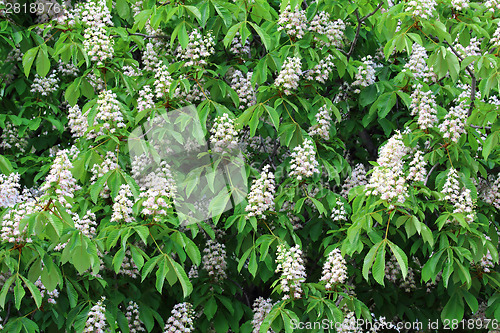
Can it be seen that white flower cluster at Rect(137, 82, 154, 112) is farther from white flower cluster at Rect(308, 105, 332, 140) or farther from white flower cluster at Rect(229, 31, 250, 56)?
white flower cluster at Rect(308, 105, 332, 140)

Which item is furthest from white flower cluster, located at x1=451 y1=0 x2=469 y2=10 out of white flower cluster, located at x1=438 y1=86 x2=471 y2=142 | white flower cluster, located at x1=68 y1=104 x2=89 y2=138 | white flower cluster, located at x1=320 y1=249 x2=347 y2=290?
white flower cluster, located at x1=68 y1=104 x2=89 y2=138

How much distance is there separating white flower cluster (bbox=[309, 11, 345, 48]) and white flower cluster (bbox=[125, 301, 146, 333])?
8.64 feet

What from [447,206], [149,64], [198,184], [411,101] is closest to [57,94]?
[149,64]

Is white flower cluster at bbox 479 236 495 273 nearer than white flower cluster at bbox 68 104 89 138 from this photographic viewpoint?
Yes

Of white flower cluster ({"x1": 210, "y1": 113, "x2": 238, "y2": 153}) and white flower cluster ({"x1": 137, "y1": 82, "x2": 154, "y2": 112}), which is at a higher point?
white flower cluster ({"x1": 137, "y1": 82, "x2": 154, "y2": 112})

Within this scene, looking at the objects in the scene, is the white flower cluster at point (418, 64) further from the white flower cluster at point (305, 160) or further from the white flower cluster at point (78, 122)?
the white flower cluster at point (78, 122)

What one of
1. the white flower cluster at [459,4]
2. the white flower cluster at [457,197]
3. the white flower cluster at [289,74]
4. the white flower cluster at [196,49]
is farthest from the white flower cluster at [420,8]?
the white flower cluster at [196,49]

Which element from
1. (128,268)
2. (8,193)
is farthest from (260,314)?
(8,193)

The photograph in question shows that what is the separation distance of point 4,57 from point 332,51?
3.05 meters

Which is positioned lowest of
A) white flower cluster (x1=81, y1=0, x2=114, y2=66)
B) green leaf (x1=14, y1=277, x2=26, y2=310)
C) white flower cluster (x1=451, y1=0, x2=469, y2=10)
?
green leaf (x1=14, y1=277, x2=26, y2=310)

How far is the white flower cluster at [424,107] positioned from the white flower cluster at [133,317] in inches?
103

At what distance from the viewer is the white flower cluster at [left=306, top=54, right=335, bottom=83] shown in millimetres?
5203

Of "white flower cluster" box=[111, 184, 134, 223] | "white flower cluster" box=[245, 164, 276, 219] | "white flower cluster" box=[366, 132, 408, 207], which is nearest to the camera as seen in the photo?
"white flower cluster" box=[366, 132, 408, 207]

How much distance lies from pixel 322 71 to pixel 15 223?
2770 millimetres
